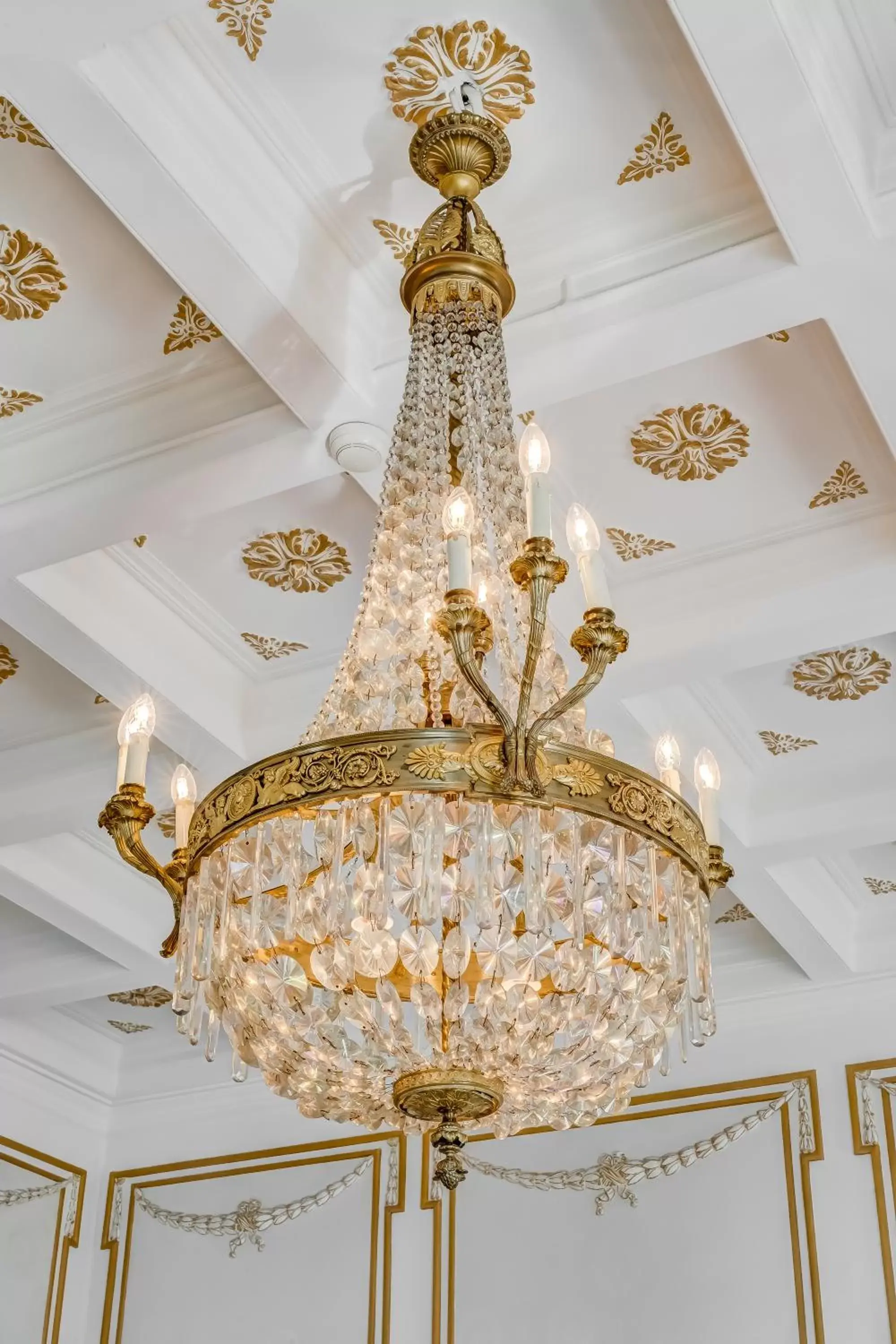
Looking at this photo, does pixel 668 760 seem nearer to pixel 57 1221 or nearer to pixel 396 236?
pixel 396 236

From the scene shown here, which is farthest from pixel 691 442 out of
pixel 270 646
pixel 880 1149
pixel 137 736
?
pixel 880 1149

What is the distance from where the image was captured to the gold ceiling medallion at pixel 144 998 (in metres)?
4.87

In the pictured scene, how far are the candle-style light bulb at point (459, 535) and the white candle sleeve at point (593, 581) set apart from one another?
0.12 meters

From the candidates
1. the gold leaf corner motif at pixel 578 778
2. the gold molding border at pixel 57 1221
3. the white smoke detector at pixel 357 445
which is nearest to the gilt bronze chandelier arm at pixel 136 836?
the gold leaf corner motif at pixel 578 778

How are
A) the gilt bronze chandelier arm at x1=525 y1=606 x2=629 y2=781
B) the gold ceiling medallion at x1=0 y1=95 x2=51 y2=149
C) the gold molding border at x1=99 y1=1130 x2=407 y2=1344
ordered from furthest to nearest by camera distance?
the gold molding border at x1=99 y1=1130 x2=407 y2=1344 → the gold ceiling medallion at x1=0 y1=95 x2=51 y2=149 → the gilt bronze chandelier arm at x1=525 y1=606 x2=629 y2=781

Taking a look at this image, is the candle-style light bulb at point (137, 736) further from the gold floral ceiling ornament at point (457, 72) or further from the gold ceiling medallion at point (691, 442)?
the gold ceiling medallion at point (691, 442)

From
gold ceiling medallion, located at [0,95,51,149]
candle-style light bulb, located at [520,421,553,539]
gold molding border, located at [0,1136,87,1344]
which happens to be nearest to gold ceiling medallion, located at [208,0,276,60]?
gold ceiling medallion, located at [0,95,51,149]

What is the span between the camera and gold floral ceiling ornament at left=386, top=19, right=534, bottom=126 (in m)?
2.07

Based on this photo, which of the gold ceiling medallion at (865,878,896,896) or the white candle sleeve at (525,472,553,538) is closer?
the white candle sleeve at (525,472,553,538)

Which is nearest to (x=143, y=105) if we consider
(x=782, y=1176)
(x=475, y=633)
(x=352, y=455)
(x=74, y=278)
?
(x=74, y=278)

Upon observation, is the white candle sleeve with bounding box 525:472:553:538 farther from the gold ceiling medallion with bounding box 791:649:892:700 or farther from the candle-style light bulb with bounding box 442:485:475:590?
the gold ceiling medallion with bounding box 791:649:892:700

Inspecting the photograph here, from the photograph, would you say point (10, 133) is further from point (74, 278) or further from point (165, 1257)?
point (165, 1257)

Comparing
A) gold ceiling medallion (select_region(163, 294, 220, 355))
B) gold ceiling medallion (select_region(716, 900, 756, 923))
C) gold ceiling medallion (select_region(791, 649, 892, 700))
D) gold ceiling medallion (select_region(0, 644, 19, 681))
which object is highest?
gold ceiling medallion (select_region(791, 649, 892, 700))

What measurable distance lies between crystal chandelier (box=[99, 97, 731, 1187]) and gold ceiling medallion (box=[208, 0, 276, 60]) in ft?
0.92
